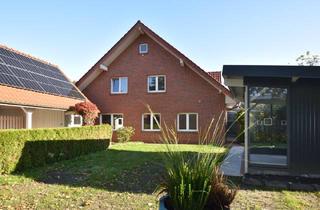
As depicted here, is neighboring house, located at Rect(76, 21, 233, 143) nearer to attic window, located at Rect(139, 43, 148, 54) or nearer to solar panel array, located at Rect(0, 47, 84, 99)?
attic window, located at Rect(139, 43, 148, 54)

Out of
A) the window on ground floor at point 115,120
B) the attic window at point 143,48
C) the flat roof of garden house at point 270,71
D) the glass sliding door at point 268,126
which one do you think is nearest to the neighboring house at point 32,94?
the window on ground floor at point 115,120

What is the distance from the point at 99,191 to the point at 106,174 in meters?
2.20

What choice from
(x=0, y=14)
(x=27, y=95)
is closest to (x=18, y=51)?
(x=27, y=95)

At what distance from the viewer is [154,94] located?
24.3 m

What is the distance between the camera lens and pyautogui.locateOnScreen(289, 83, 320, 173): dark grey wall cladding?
32.0ft

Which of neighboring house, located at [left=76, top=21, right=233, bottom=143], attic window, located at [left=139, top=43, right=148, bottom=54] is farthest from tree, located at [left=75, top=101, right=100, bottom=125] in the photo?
attic window, located at [left=139, top=43, right=148, bottom=54]

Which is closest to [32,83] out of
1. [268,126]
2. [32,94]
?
[32,94]

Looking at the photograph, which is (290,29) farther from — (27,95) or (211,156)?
(211,156)

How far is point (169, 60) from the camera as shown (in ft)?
78.6

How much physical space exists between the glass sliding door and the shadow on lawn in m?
3.56

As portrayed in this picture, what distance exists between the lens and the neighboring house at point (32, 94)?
49.7ft

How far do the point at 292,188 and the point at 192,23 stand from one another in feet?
32.8

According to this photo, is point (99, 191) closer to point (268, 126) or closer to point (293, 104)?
point (293, 104)

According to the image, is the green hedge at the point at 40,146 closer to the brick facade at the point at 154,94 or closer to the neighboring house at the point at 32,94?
the neighboring house at the point at 32,94
